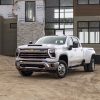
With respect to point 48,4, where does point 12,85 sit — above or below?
below

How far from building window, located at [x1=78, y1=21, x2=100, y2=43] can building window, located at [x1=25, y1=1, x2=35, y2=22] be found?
15.7 feet

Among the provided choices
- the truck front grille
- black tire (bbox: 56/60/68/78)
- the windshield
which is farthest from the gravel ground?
the windshield

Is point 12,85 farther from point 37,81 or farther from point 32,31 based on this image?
point 32,31

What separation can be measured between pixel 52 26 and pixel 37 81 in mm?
24403

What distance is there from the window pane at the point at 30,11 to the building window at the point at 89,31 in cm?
476

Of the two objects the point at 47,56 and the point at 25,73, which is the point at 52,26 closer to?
the point at 25,73

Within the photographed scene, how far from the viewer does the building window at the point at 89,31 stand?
40.0 m

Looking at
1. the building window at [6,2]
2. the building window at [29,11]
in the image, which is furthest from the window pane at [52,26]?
the building window at [6,2]

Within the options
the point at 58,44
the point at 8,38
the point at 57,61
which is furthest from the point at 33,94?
the point at 8,38

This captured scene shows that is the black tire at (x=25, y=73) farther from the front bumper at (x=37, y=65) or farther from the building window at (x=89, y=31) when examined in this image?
the building window at (x=89, y=31)

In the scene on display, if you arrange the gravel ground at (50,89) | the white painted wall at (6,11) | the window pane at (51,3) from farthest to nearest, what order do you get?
the white painted wall at (6,11) → the window pane at (51,3) → the gravel ground at (50,89)

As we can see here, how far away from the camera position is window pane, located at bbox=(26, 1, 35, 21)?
41.0 metres

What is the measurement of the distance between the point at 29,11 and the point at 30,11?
0.10m

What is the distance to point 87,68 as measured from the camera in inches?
865
